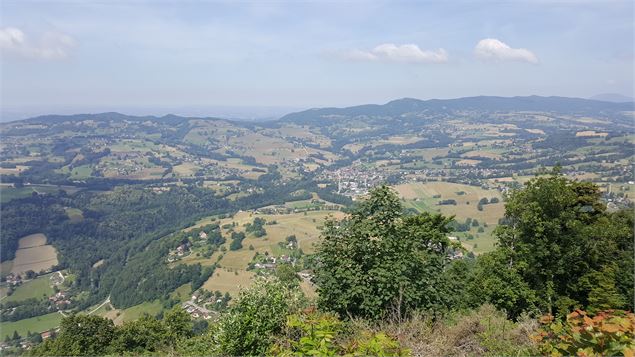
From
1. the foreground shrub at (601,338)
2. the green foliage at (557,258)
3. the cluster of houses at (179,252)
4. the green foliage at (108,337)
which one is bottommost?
the cluster of houses at (179,252)

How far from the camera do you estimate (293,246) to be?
57188mm

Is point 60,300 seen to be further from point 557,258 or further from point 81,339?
point 557,258

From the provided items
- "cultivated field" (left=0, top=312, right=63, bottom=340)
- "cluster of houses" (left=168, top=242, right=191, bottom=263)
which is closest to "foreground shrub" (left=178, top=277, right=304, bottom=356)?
"cultivated field" (left=0, top=312, right=63, bottom=340)

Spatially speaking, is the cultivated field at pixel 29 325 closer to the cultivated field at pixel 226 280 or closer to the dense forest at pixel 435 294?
the cultivated field at pixel 226 280

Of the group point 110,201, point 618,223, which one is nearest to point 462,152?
point 110,201

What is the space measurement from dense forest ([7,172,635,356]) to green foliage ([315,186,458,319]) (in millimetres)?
22

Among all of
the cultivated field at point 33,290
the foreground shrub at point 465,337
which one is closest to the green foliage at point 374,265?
the foreground shrub at point 465,337

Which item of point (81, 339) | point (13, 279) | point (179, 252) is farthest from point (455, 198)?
point (13, 279)

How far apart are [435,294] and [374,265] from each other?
162 centimetres

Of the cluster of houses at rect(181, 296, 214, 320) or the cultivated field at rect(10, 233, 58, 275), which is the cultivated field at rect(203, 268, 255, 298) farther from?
the cultivated field at rect(10, 233, 58, 275)

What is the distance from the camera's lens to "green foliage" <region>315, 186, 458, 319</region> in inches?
261

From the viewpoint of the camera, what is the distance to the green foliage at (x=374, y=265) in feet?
21.7

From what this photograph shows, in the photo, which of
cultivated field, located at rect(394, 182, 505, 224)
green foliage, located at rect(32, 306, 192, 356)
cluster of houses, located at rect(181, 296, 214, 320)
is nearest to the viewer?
green foliage, located at rect(32, 306, 192, 356)

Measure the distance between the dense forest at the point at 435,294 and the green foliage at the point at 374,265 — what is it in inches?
0.9
